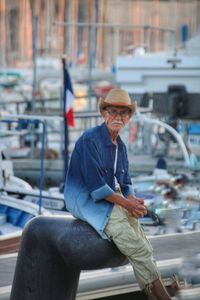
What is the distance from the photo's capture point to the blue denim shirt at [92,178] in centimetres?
503

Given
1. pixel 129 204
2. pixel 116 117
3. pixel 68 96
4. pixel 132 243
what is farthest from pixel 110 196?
pixel 68 96

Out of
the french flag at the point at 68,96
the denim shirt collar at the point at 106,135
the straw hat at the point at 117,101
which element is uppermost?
the straw hat at the point at 117,101

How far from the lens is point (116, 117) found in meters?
5.19

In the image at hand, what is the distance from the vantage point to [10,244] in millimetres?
9148

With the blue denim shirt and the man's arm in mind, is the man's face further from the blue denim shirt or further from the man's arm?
the man's arm

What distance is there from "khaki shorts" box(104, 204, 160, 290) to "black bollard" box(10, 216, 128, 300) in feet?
0.20

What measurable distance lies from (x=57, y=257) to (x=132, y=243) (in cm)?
43

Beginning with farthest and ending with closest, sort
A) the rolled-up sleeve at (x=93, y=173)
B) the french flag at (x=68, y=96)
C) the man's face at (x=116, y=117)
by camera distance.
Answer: the french flag at (x=68, y=96) < the man's face at (x=116, y=117) < the rolled-up sleeve at (x=93, y=173)

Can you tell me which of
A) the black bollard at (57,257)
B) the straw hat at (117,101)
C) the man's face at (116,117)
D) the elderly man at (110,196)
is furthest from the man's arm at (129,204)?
the straw hat at (117,101)

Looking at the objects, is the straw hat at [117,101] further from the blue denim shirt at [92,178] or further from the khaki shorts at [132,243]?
the khaki shorts at [132,243]

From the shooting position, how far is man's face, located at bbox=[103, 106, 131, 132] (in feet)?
16.9

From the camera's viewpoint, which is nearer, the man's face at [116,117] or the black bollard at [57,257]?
the black bollard at [57,257]

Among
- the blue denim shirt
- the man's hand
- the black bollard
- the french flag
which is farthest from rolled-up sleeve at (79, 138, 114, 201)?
the french flag

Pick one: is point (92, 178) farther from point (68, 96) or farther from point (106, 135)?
point (68, 96)
